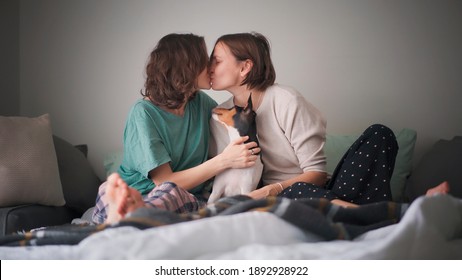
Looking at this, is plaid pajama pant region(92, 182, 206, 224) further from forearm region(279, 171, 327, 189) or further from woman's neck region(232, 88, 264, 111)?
woman's neck region(232, 88, 264, 111)

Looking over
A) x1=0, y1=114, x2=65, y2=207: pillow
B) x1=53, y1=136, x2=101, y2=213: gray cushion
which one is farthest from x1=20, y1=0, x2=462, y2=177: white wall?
x1=0, y1=114, x2=65, y2=207: pillow

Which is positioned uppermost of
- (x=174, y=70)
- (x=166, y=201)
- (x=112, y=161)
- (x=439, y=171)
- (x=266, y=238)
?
(x=174, y=70)

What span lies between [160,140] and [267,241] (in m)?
0.84

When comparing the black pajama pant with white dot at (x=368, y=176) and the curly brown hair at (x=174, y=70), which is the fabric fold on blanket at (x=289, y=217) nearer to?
the black pajama pant with white dot at (x=368, y=176)

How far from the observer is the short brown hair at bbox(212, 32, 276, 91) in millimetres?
1755

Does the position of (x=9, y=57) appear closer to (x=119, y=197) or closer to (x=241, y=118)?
(x=241, y=118)

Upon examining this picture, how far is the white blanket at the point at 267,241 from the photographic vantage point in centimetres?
77

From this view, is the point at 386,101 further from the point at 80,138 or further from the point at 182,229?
the point at 182,229

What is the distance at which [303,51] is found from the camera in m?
2.39

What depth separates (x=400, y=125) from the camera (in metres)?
2.42

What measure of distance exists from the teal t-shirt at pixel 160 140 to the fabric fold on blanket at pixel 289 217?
564mm

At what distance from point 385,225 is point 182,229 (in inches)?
16.4

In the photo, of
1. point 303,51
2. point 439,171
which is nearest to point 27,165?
point 303,51

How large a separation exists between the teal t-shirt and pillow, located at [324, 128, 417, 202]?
0.61 m
